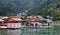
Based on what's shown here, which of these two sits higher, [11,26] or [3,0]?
[3,0]

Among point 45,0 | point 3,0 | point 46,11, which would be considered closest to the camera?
point 46,11

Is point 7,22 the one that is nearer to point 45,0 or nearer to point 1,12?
point 1,12

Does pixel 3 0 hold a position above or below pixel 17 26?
above

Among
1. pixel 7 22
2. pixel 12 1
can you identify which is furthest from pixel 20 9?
pixel 7 22

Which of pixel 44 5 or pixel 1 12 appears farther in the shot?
pixel 44 5

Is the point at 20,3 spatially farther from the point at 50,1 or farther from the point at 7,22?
the point at 7,22

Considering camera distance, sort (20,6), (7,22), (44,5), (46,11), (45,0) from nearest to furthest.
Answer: (7,22) < (46,11) < (44,5) < (45,0) < (20,6)

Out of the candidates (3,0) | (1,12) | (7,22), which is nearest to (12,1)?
(3,0)

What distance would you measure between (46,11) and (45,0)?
16028mm

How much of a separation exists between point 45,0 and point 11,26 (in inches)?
1992

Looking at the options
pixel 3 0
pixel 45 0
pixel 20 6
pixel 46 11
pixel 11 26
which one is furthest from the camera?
pixel 20 6

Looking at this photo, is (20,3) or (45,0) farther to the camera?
(20,3)

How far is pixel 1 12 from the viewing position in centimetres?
7006

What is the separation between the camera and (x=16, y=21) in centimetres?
3800
